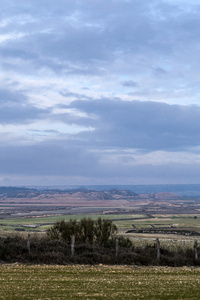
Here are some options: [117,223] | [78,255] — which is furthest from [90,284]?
[117,223]

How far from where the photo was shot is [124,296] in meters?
15.1

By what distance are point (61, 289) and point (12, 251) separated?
1323 centimetres

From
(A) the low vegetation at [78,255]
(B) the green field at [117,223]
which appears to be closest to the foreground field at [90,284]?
(A) the low vegetation at [78,255]

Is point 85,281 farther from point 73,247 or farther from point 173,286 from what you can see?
point 73,247

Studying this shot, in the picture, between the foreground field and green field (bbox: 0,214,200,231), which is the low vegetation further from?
green field (bbox: 0,214,200,231)

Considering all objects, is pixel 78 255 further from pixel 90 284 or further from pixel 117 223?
pixel 117 223

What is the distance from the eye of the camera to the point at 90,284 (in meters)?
18.0

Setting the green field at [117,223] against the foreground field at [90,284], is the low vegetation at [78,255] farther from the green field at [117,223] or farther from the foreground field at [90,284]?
the green field at [117,223]

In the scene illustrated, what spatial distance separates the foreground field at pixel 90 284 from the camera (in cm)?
1523

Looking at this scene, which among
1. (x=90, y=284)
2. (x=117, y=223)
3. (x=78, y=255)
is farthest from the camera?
(x=117, y=223)

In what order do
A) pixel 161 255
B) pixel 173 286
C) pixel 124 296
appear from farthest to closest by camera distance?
pixel 161 255
pixel 173 286
pixel 124 296

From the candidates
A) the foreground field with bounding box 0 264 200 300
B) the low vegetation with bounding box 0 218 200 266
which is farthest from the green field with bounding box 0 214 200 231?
the foreground field with bounding box 0 264 200 300

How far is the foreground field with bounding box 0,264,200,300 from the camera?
50.0ft

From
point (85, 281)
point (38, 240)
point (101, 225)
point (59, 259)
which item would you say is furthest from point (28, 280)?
point (101, 225)
